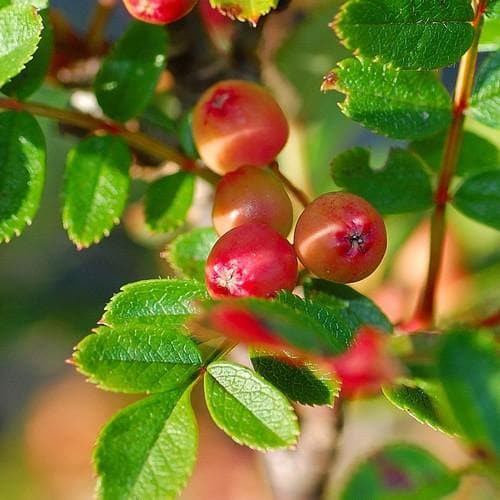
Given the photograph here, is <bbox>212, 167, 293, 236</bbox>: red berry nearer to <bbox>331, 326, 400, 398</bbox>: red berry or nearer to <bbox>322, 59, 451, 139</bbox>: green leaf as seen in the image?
<bbox>322, 59, 451, 139</bbox>: green leaf

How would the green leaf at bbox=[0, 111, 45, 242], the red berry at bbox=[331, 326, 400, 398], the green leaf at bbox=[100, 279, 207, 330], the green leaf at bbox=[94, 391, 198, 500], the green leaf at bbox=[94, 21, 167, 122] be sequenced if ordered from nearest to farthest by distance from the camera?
the red berry at bbox=[331, 326, 400, 398] → the green leaf at bbox=[94, 391, 198, 500] → the green leaf at bbox=[100, 279, 207, 330] → the green leaf at bbox=[0, 111, 45, 242] → the green leaf at bbox=[94, 21, 167, 122]

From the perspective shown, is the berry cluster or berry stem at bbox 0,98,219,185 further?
berry stem at bbox 0,98,219,185

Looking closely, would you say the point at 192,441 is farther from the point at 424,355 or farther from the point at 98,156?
the point at 98,156

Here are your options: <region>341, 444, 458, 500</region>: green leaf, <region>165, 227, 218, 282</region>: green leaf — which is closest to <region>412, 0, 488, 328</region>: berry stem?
<region>165, 227, 218, 282</region>: green leaf

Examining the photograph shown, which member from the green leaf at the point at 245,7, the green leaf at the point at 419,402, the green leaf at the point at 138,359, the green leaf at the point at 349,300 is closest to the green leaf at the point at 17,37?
the green leaf at the point at 245,7

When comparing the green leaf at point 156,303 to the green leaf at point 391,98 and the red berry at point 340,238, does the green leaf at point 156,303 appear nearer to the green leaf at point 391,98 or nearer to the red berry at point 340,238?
the red berry at point 340,238

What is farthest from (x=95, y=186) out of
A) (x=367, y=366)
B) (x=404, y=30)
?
(x=367, y=366)

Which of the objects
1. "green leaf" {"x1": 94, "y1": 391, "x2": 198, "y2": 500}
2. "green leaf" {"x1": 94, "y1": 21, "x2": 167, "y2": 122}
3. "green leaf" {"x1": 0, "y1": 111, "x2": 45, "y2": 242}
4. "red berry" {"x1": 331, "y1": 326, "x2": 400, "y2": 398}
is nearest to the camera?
"red berry" {"x1": 331, "y1": 326, "x2": 400, "y2": 398}
